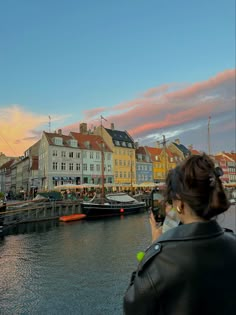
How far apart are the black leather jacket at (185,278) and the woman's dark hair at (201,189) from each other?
116 millimetres

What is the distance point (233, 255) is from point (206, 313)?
277mm

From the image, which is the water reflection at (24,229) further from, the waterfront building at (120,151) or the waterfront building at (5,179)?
the waterfront building at (5,179)

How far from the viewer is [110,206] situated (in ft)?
121

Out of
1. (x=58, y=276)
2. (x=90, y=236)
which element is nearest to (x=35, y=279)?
(x=58, y=276)

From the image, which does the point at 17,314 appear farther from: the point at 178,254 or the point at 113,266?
the point at 178,254

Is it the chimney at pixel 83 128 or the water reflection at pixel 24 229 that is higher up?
the chimney at pixel 83 128

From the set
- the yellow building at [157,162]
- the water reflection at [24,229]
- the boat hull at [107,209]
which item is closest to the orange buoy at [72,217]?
the boat hull at [107,209]

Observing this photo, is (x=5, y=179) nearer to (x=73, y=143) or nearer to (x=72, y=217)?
(x=73, y=143)

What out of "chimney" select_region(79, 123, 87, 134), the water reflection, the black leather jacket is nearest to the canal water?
the water reflection

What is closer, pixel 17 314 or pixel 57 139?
pixel 17 314

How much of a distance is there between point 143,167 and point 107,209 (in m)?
38.3

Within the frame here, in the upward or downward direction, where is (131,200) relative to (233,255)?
downward

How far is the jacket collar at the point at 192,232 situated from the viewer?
4.25ft

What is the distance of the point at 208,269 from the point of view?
4.19ft
